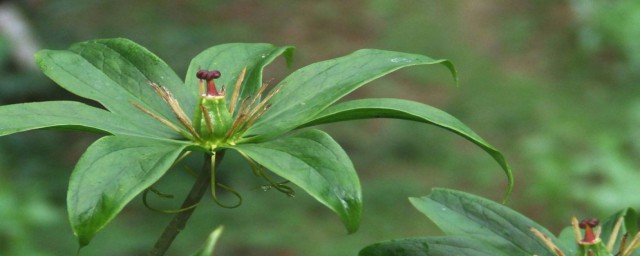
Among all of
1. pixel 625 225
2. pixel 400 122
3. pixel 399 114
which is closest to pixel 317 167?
pixel 399 114

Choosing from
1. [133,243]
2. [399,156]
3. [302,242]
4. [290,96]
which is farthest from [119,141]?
[399,156]

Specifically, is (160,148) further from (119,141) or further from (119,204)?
(119,204)

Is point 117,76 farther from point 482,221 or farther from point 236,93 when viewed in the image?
point 482,221

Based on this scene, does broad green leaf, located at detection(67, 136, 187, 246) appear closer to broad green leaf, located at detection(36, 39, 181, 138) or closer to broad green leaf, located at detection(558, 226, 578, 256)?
broad green leaf, located at detection(36, 39, 181, 138)

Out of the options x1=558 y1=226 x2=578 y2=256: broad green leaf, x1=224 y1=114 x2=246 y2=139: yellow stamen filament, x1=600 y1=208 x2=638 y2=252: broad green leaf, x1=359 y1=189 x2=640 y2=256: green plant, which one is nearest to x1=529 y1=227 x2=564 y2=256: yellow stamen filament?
x1=359 y1=189 x2=640 y2=256: green plant

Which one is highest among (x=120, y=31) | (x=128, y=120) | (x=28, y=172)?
(x=128, y=120)


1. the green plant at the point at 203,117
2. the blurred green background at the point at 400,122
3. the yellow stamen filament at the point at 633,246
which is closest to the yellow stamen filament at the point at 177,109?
the green plant at the point at 203,117

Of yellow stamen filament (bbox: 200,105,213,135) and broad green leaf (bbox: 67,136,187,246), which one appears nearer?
broad green leaf (bbox: 67,136,187,246)

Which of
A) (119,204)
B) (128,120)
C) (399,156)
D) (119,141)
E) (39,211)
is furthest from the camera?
(399,156)
